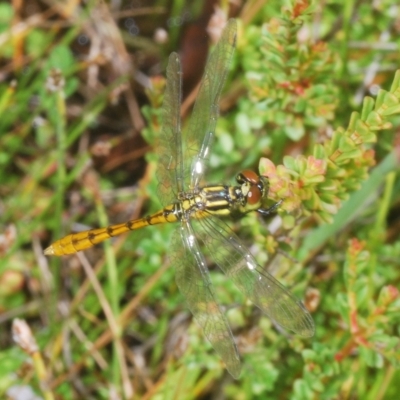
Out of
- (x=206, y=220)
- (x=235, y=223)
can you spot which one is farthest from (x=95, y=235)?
(x=235, y=223)

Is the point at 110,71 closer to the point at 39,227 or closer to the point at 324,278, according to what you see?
the point at 39,227

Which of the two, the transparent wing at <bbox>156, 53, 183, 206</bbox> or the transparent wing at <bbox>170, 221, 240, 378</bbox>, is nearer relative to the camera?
the transparent wing at <bbox>170, 221, 240, 378</bbox>

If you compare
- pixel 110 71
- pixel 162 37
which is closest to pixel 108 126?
pixel 110 71

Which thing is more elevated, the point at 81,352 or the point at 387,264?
the point at 387,264

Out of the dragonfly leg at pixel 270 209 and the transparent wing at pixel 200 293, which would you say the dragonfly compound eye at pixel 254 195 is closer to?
the dragonfly leg at pixel 270 209

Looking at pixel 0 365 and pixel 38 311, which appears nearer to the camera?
pixel 0 365

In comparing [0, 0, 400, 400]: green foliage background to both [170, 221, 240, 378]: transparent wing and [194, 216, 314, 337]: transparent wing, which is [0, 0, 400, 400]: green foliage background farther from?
[170, 221, 240, 378]: transparent wing

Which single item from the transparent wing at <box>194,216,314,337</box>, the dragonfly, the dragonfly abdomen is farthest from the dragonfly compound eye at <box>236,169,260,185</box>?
the dragonfly abdomen
